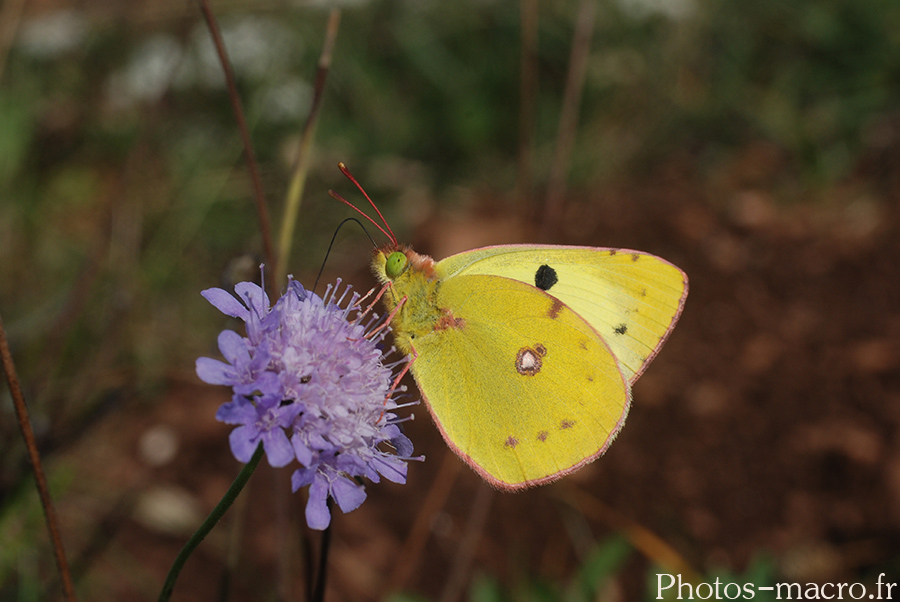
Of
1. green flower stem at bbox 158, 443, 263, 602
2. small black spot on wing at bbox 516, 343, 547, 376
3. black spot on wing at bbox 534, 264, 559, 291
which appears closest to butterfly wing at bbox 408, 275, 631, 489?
small black spot on wing at bbox 516, 343, 547, 376

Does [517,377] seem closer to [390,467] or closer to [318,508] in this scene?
[390,467]

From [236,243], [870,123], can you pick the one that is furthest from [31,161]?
[870,123]

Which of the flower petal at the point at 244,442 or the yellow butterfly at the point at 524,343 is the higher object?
the yellow butterfly at the point at 524,343

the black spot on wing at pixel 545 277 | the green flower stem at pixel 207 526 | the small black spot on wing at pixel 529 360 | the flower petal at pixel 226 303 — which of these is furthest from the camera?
the black spot on wing at pixel 545 277

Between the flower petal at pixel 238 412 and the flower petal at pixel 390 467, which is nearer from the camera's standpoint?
the flower petal at pixel 238 412

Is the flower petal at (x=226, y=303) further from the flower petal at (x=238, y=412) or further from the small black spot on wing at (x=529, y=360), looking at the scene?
the small black spot on wing at (x=529, y=360)

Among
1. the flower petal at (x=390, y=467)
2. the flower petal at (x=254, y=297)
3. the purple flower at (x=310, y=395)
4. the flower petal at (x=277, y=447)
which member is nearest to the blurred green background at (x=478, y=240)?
the flower petal at (x=254, y=297)

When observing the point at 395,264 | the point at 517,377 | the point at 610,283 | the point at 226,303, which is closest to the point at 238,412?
the point at 226,303

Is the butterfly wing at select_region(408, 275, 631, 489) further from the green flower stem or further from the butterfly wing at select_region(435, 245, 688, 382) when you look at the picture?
the green flower stem
